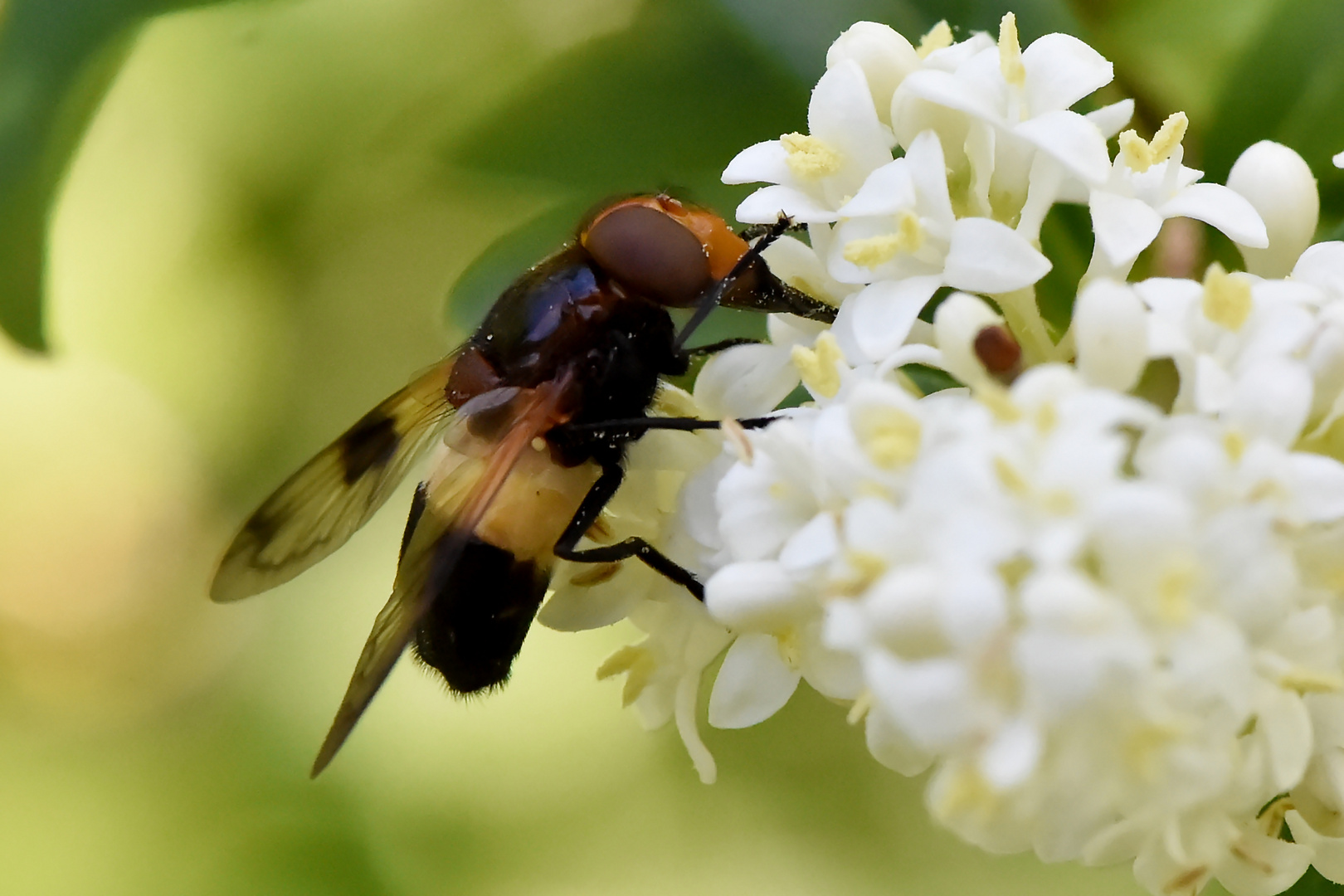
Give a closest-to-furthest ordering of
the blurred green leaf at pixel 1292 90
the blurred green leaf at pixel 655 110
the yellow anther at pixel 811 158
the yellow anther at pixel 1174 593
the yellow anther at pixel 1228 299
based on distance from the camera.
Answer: the yellow anther at pixel 1174 593 → the yellow anther at pixel 1228 299 → the yellow anther at pixel 811 158 → the blurred green leaf at pixel 1292 90 → the blurred green leaf at pixel 655 110

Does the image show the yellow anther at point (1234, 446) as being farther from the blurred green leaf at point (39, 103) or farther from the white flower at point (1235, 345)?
the blurred green leaf at point (39, 103)

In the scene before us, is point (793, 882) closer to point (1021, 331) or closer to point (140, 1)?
point (1021, 331)

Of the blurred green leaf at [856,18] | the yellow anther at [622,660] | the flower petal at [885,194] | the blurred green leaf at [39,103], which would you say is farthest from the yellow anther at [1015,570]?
the blurred green leaf at [39,103]

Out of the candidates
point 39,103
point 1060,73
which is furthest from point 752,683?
point 39,103

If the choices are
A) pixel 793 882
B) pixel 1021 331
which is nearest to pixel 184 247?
pixel 793 882

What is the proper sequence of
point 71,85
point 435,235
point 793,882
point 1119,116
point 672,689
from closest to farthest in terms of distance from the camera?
point 1119,116, point 672,689, point 71,85, point 793,882, point 435,235

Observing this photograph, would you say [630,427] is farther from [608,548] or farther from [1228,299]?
[1228,299]
